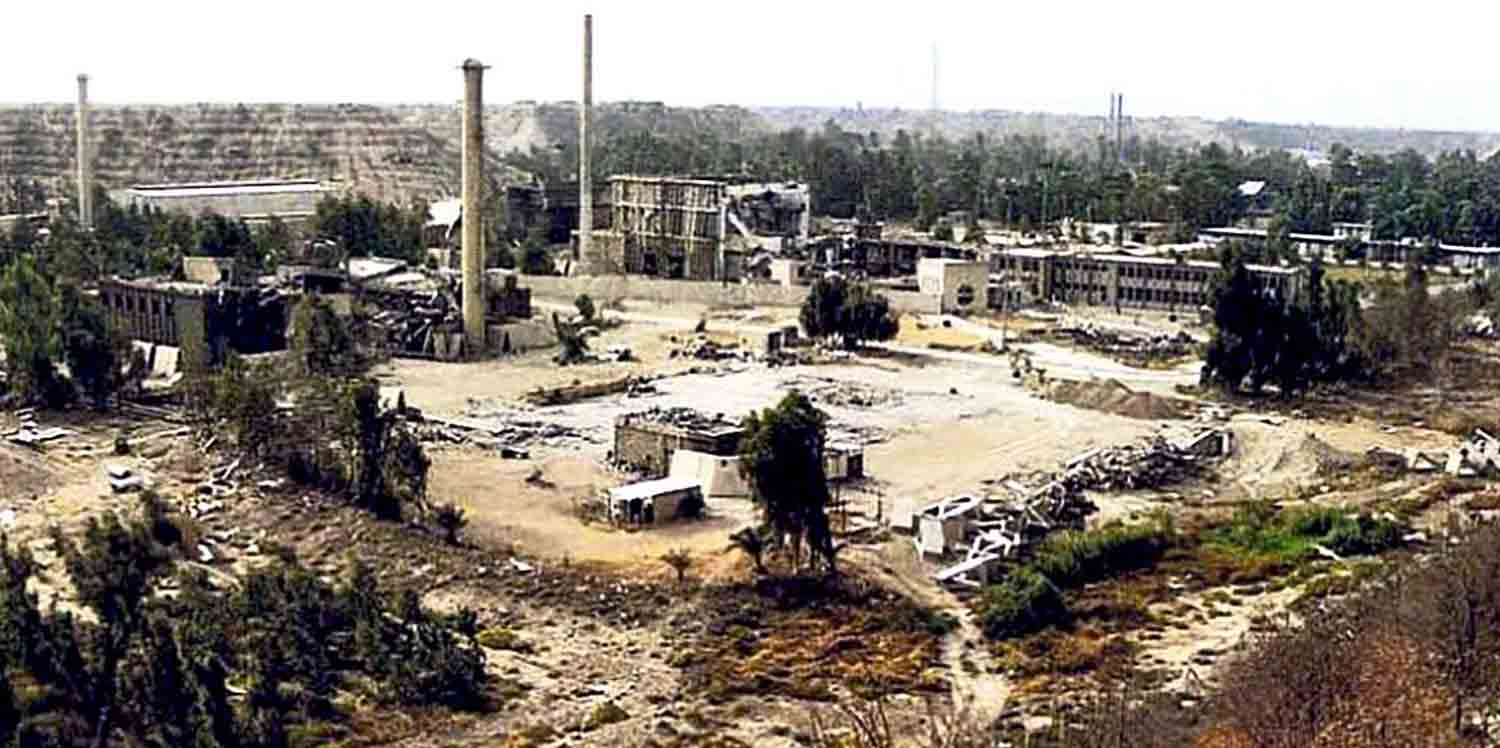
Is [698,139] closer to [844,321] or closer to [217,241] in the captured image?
[217,241]

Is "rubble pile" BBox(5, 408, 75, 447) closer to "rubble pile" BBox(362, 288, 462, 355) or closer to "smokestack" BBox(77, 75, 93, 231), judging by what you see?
"rubble pile" BBox(362, 288, 462, 355)

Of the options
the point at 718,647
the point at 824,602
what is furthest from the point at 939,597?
the point at 718,647

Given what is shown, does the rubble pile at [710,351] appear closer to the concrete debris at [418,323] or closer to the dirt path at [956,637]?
the concrete debris at [418,323]

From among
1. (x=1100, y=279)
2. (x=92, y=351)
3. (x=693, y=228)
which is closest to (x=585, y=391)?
(x=92, y=351)

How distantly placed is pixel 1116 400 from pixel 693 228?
2272 centimetres

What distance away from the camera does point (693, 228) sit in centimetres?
5572

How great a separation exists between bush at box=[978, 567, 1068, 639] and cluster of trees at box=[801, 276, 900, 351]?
840 inches

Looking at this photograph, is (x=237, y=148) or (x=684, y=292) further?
(x=237, y=148)

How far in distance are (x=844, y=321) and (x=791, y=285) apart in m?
9.70

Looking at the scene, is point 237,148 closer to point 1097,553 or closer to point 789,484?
point 789,484

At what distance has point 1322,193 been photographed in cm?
7106

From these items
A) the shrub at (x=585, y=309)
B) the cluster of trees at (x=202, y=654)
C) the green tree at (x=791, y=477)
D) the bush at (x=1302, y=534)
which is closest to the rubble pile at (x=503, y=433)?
the green tree at (x=791, y=477)

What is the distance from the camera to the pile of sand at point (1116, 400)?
3500 centimetres

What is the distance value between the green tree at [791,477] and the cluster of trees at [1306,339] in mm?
15650
